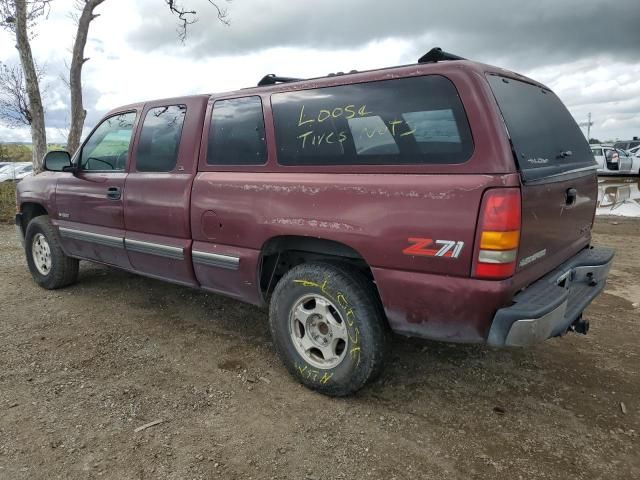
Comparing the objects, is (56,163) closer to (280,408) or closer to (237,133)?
(237,133)

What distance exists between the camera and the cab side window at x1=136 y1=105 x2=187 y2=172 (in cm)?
369

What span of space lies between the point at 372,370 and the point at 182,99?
2.52 metres

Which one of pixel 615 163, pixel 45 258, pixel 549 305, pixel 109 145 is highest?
pixel 109 145

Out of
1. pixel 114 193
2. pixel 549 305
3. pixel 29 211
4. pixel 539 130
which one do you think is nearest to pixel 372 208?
pixel 549 305

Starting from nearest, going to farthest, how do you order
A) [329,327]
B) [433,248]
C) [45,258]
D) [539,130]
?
[433,248]
[539,130]
[329,327]
[45,258]

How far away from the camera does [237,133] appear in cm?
332

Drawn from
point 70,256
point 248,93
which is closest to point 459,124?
point 248,93

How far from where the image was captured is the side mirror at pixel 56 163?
4457mm

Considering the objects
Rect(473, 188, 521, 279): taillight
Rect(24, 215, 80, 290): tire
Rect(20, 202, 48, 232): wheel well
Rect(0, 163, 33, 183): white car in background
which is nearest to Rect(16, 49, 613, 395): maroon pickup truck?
Rect(473, 188, 521, 279): taillight

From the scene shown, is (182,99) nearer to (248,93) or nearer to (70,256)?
(248,93)

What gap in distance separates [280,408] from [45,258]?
12.1ft

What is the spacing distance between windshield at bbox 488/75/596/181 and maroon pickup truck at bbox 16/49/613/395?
0.7 inches

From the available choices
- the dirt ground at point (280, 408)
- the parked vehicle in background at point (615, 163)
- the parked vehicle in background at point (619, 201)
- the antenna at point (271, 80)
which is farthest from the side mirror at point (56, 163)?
the parked vehicle in background at point (615, 163)

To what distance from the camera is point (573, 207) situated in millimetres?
2934
